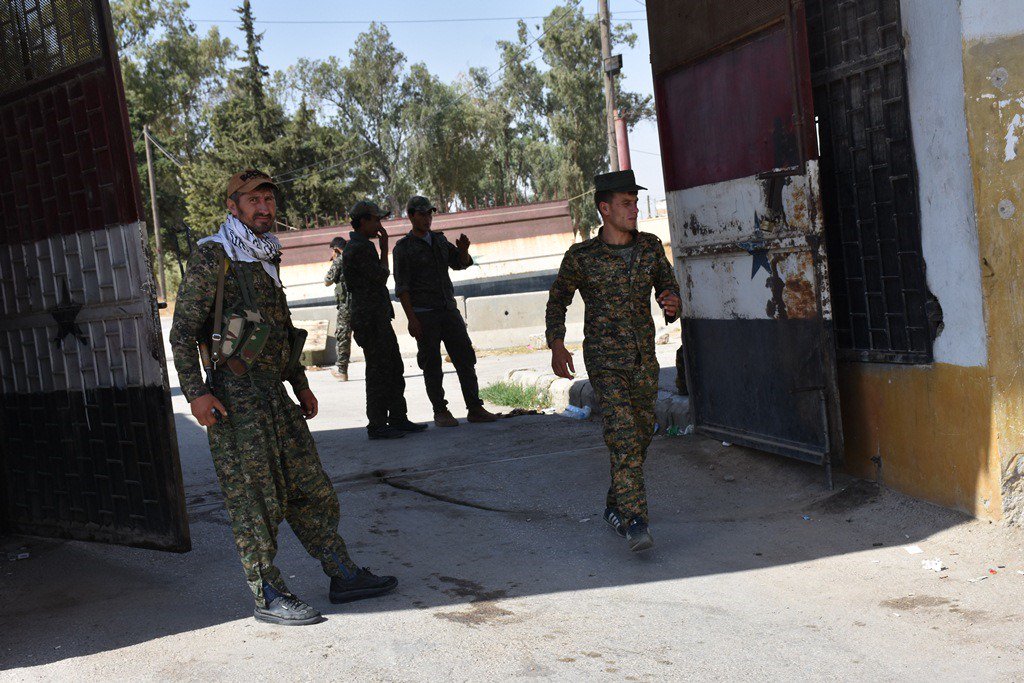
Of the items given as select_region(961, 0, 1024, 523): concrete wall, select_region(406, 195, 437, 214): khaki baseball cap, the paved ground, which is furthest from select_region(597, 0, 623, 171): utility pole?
select_region(961, 0, 1024, 523): concrete wall

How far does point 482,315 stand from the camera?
55.6ft

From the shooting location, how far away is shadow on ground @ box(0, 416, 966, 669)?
14.5 feet

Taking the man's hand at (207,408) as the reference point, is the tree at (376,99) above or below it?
above

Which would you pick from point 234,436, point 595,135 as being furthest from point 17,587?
point 595,135

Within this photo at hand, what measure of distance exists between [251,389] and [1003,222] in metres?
3.39

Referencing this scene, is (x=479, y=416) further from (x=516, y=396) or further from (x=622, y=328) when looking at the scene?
→ (x=622, y=328)

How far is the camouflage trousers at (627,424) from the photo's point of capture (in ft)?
16.0

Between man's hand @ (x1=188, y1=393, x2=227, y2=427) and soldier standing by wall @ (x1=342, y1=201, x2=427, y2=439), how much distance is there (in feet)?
14.7

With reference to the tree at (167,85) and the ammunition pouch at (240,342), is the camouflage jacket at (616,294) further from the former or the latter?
the tree at (167,85)

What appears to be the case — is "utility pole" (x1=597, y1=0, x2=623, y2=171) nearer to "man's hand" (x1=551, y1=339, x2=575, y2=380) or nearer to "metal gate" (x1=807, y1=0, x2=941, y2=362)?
"metal gate" (x1=807, y1=0, x2=941, y2=362)

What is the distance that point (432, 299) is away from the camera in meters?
8.71

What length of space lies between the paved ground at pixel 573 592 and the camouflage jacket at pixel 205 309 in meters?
1.09

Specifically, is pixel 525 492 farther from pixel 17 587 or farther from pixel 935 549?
pixel 17 587

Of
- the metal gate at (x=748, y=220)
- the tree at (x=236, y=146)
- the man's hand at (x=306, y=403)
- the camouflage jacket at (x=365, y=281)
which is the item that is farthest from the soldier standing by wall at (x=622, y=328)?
the tree at (x=236, y=146)
